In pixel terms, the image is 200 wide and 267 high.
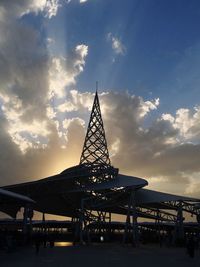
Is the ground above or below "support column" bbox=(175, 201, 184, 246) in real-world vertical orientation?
below

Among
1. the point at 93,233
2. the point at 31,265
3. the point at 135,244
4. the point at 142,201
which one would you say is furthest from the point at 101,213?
the point at 31,265

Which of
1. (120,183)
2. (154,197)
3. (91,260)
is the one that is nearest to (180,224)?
(154,197)

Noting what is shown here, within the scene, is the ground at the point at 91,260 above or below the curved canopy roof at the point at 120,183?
below

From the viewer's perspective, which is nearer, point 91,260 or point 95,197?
point 91,260

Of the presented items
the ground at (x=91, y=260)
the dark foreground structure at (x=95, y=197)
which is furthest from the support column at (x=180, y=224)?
the ground at (x=91, y=260)

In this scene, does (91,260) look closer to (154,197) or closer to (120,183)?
(120,183)

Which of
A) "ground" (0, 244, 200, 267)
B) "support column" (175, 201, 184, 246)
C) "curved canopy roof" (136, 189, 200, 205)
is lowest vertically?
"ground" (0, 244, 200, 267)

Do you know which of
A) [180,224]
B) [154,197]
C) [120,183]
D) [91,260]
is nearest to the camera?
[91,260]

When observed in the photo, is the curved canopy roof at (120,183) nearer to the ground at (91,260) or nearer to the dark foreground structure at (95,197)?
the dark foreground structure at (95,197)

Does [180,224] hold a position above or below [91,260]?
above

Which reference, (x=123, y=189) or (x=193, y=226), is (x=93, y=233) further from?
(x=193, y=226)

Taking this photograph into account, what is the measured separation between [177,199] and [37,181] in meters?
26.9

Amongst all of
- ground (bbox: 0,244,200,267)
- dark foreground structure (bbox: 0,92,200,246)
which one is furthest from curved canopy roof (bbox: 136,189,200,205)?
ground (bbox: 0,244,200,267)

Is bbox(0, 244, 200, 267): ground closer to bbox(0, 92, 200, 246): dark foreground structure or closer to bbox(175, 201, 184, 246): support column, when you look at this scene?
bbox(0, 92, 200, 246): dark foreground structure
